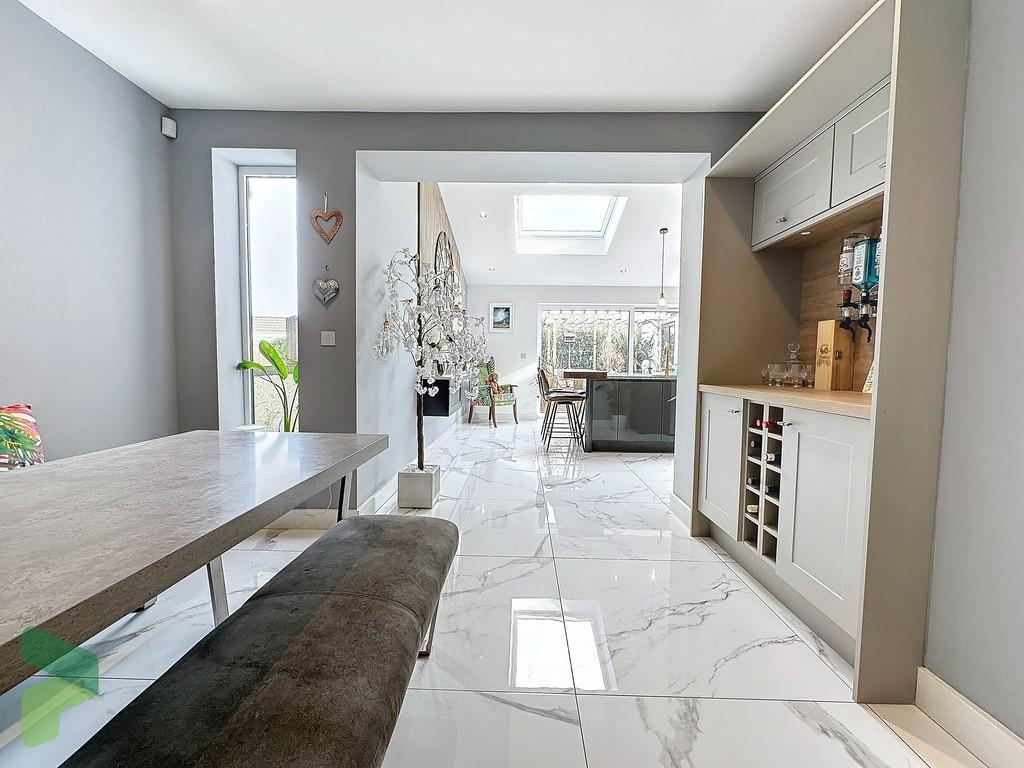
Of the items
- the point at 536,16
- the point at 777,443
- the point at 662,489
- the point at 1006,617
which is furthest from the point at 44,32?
the point at 662,489

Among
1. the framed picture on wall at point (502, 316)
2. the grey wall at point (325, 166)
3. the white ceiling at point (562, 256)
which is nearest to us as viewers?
the grey wall at point (325, 166)

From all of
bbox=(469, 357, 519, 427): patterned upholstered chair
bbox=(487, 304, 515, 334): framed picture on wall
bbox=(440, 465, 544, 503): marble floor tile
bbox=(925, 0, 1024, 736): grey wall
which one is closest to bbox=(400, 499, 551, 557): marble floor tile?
A: bbox=(440, 465, 544, 503): marble floor tile

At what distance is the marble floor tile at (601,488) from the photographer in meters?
3.94

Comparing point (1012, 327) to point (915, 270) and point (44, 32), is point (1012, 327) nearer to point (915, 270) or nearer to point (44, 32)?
point (915, 270)

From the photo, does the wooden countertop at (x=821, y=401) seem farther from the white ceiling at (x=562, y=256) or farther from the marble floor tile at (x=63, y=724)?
the white ceiling at (x=562, y=256)

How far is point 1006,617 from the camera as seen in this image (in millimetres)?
1314

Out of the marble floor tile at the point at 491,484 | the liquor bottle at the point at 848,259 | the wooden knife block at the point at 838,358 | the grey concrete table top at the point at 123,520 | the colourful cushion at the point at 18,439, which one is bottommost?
the marble floor tile at the point at 491,484

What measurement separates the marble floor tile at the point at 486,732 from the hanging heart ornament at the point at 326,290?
2.21 m

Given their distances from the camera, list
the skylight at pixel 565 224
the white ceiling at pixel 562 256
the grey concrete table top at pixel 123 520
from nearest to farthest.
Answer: the grey concrete table top at pixel 123 520
the white ceiling at pixel 562 256
the skylight at pixel 565 224

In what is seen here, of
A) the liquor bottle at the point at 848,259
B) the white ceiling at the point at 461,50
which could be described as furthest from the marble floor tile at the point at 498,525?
the white ceiling at the point at 461,50

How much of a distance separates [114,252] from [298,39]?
143 cm

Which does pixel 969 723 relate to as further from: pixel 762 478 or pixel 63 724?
pixel 63 724

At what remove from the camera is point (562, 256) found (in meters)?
8.30

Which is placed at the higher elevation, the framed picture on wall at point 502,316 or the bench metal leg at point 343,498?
the framed picture on wall at point 502,316
